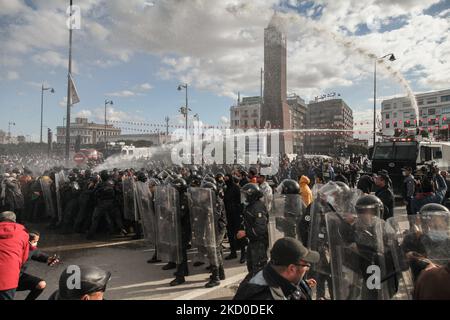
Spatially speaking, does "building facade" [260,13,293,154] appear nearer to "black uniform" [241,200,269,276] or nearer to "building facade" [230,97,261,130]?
"building facade" [230,97,261,130]

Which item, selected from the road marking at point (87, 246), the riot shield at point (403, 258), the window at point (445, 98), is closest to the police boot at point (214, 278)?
the riot shield at point (403, 258)

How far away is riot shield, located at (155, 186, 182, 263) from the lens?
5363 mm

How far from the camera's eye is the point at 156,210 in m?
5.95

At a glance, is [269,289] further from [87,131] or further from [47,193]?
[87,131]

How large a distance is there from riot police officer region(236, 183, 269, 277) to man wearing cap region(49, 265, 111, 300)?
2606mm

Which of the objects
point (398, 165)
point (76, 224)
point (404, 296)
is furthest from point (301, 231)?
point (398, 165)

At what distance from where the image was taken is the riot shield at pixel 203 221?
16.9ft

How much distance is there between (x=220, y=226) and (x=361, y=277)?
2.82 metres

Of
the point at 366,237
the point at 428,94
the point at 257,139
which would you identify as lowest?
the point at 366,237

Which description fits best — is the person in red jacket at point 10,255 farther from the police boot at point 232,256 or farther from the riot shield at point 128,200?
the riot shield at point 128,200

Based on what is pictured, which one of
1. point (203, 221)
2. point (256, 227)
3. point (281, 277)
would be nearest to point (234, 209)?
point (203, 221)

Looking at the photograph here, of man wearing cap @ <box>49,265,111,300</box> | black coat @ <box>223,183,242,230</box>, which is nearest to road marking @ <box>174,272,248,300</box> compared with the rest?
black coat @ <box>223,183,242,230</box>

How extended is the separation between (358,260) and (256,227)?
1.93 m
